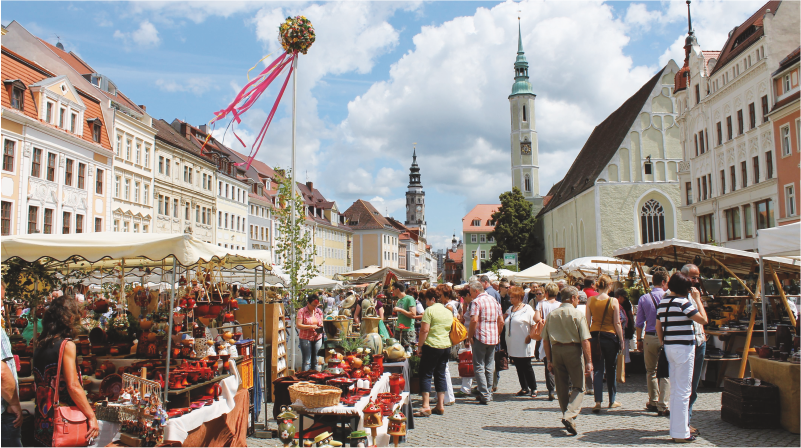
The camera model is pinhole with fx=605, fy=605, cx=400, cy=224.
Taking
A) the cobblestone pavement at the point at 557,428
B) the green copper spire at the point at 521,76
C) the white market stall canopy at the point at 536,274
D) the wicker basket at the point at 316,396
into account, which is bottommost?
the cobblestone pavement at the point at 557,428

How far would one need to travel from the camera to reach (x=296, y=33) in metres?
11.4

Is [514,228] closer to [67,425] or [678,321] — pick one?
[678,321]

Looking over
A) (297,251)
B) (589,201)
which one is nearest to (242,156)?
(589,201)

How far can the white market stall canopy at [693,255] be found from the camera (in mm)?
10250

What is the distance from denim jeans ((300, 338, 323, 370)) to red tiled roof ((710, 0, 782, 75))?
2599 centimetres

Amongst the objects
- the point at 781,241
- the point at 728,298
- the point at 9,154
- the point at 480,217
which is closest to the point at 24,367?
the point at 781,241

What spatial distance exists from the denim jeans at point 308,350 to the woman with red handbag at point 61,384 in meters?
5.72

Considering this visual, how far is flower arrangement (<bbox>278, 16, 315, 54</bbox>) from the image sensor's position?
11.4m

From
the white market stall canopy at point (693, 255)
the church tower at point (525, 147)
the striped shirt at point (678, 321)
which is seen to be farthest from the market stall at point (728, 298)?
the church tower at point (525, 147)

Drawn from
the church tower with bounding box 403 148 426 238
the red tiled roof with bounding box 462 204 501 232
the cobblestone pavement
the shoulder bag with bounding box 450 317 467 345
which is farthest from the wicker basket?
the church tower with bounding box 403 148 426 238

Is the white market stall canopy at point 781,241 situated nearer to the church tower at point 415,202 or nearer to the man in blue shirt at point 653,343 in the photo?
the man in blue shirt at point 653,343

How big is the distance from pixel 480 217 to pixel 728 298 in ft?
316

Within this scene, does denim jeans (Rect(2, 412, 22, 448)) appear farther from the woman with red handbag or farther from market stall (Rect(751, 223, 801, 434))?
market stall (Rect(751, 223, 801, 434))

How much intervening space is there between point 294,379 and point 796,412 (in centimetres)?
565
